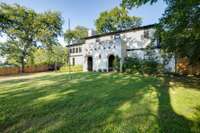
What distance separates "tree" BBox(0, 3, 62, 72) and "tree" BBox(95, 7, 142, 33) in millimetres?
11927

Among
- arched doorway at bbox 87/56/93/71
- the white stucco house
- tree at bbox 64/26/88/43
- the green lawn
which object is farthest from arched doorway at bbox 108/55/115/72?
tree at bbox 64/26/88/43

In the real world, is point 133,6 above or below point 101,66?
above

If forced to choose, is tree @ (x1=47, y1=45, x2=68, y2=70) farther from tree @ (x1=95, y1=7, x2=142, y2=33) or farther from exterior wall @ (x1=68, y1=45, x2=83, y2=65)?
tree @ (x1=95, y1=7, x2=142, y2=33)

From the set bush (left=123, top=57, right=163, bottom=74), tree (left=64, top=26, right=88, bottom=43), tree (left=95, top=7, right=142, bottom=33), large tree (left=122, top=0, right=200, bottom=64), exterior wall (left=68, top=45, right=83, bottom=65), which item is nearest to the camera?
large tree (left=122, top=0, right=200, bottom=64)

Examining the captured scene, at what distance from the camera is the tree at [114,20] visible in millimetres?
41438

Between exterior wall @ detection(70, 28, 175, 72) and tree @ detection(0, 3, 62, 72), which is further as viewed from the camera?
tree @ detection(0, 3, 62, 72)

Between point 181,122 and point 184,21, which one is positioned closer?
point 181,122

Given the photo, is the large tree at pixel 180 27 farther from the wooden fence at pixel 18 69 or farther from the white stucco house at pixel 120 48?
the wooden fence at pixel 18 69

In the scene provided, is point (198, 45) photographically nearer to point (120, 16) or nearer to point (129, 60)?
point (129, 60)

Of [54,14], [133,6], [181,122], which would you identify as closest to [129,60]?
[133,6]

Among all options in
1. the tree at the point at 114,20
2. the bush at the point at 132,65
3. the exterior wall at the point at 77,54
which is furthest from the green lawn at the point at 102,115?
the tree at the point at 114,20

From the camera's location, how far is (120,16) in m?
41.7

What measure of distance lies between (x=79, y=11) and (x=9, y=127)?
2041cm

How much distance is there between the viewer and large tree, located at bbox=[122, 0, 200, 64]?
997 cm
